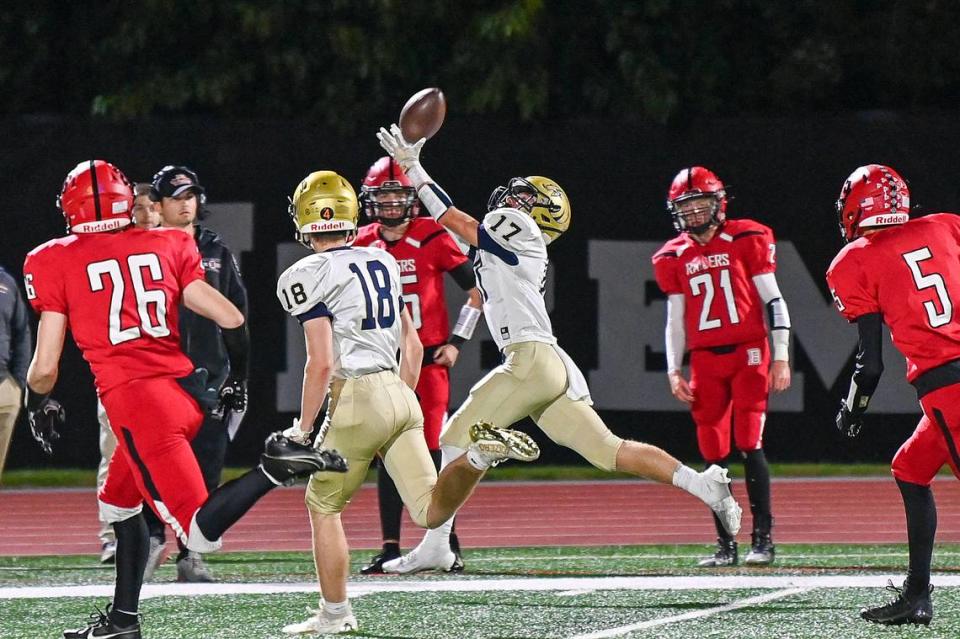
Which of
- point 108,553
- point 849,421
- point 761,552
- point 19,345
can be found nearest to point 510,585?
point 761,552

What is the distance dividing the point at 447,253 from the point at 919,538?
2.79 m

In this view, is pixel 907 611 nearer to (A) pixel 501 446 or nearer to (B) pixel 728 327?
(A) pixel 501 446

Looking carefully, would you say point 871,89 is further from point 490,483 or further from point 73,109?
point 73,109

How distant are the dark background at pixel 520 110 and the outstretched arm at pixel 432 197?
14.7ft

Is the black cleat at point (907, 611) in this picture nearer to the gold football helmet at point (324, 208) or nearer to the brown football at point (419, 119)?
the gold football helmet at point (324, 208)

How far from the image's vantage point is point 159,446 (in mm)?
5023

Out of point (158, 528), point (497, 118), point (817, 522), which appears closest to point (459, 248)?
point (158, 528)

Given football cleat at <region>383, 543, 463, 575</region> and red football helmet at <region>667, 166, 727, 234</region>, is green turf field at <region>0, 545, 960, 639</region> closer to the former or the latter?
football cleat at <region>383, 543, 463, 575</region>

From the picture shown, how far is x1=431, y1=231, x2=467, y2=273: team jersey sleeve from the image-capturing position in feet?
24.3

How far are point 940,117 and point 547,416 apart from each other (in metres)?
5.70

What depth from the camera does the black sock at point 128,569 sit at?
203 inches

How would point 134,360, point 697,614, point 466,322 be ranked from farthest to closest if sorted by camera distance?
point 466,322
point 697,614
point 134,360

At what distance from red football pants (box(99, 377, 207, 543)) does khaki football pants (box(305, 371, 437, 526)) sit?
17.7 inches

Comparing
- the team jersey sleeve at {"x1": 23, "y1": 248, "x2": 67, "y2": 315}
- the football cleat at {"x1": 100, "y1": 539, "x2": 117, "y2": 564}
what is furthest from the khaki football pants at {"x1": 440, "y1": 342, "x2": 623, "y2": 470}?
the football cleat at {"x1": 100, "y1": 539, "x2": 117, "y2": 564}
